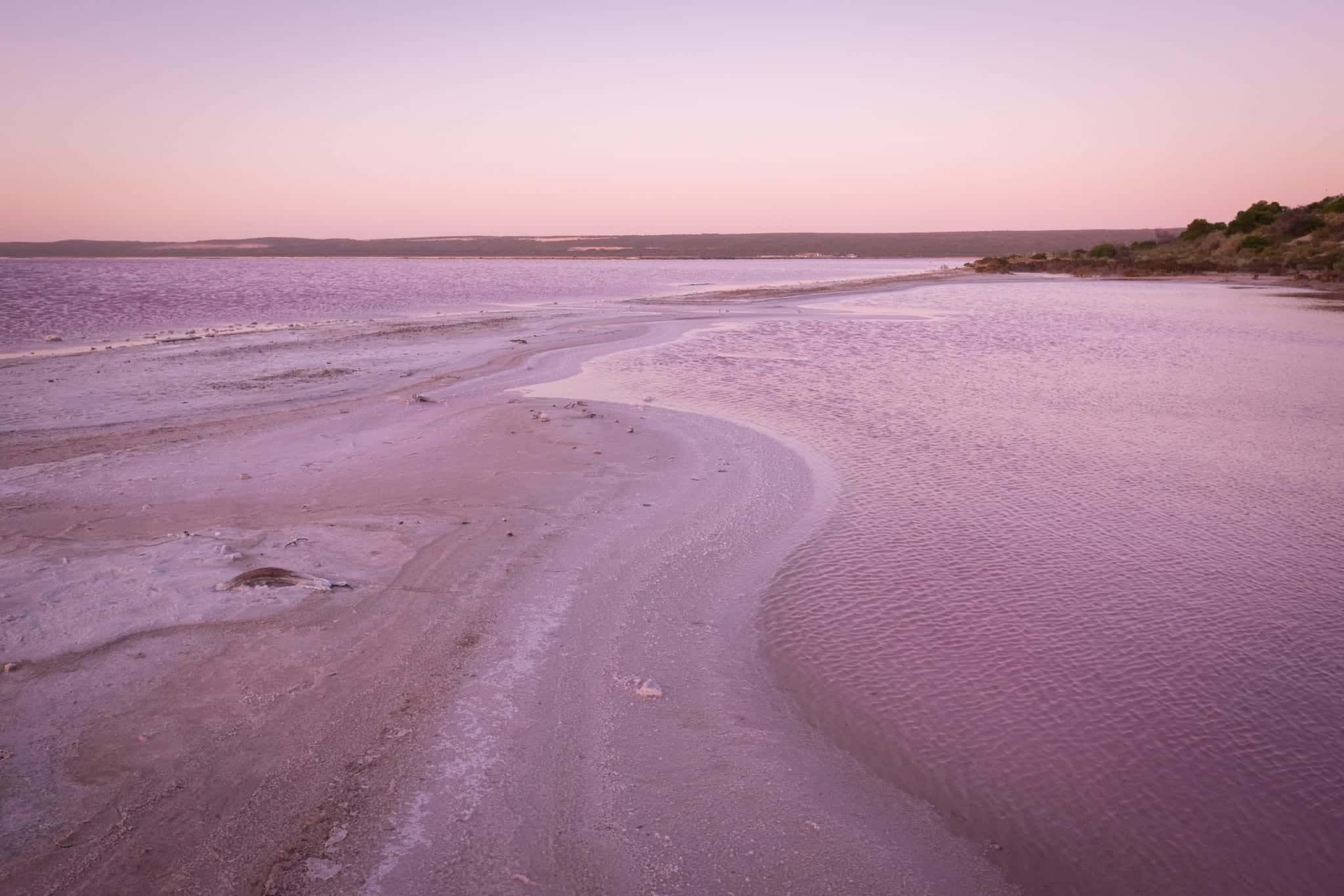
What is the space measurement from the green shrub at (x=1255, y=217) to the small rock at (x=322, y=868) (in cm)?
6835

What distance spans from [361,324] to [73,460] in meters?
17.5

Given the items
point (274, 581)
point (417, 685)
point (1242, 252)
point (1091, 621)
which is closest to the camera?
point (417, 685)

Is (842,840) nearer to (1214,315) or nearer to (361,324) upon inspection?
(361,324)

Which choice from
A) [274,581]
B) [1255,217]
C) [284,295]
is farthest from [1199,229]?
[274,581]

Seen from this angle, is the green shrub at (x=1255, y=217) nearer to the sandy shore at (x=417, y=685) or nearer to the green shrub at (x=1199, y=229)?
the green shrub at (x=1199, y=229)

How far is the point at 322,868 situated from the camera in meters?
3.36

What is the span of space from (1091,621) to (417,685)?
15.3ft

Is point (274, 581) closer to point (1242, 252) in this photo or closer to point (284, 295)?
point (284, 295)

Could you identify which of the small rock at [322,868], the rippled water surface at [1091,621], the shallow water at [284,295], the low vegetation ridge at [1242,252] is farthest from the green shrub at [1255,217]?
the small rock at [322,868]

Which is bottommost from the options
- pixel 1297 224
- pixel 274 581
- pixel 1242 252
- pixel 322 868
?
pixel 322 868

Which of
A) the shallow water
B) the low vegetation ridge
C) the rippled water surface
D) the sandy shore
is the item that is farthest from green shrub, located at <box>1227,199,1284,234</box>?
the sandy shore

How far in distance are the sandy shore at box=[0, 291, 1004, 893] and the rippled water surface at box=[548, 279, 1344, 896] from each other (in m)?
0.46

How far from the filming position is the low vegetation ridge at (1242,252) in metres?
43.3

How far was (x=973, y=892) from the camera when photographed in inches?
132
